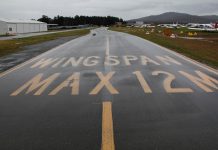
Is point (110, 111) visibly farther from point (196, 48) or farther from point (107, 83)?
point (196, 48)

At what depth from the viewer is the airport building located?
77875 millimetres

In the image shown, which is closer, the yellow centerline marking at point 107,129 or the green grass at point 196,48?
the yellow centerline marking at point 107,129

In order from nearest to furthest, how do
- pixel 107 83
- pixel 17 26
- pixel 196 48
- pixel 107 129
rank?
pixel 107 129
pixel 107 83
pixel 196 48
pixel 17 26

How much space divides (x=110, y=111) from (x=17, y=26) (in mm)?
85610

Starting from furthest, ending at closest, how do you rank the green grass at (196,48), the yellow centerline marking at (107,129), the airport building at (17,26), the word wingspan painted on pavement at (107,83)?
the airport building at (17,26) → the green grass at (196,48) → the word wingspan painted on pavement at (107,83) → the yellow centerline marking at (107,129)

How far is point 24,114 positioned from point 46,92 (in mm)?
2127

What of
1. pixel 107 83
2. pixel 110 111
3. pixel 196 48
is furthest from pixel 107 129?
pixel 196 48

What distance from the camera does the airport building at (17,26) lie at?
77.9 m

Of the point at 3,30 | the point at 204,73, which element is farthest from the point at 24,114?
the point at 3,30

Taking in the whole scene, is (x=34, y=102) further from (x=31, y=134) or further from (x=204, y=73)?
(x=204, y=73)

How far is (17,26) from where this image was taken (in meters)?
87.2

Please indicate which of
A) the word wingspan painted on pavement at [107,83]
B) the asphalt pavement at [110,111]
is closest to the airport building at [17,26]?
the word wingspan painted on pavement at [107,83]

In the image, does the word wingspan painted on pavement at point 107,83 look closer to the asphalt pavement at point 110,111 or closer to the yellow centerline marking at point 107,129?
the asphalt pavement at point 110,111

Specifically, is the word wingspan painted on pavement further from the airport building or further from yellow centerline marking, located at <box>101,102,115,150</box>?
the airport building
